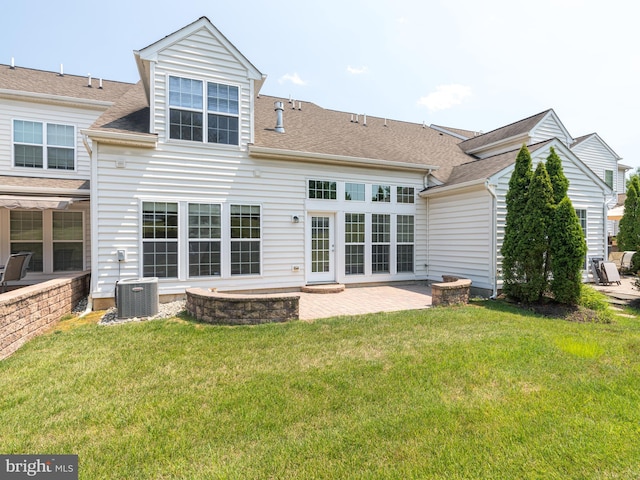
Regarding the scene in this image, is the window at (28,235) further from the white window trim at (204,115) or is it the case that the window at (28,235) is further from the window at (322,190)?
the window at (322,190)

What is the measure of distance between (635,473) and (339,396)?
2.38 metres

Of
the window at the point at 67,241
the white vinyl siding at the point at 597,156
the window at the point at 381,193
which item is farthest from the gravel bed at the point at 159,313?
the white vinyl siding at the point at 597,156

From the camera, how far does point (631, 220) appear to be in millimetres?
15484

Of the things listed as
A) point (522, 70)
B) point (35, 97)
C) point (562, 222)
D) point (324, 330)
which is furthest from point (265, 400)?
point (35, 97)

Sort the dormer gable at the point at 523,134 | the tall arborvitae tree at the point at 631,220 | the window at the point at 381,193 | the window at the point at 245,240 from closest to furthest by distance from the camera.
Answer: the window at the point at 245,240, the window at the point at 381,193, the dormer gable at the point at 523,134, the tall arborvitae tree at the point at 631,220

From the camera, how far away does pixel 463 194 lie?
9.95 m

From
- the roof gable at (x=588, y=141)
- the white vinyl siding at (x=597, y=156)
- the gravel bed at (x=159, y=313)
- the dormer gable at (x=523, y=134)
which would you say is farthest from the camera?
the white vinyl siding at (x=597, y=156)

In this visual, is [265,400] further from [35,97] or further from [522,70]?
[35,97]

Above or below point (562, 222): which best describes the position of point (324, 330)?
below

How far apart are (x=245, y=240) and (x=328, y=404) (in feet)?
20.7

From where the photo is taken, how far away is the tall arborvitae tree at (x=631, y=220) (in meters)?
15.1

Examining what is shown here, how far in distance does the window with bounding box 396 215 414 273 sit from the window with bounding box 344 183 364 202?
5.44ft

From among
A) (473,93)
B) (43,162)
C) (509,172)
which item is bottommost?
(509,172)

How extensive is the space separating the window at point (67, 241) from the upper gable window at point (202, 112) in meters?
5.35
